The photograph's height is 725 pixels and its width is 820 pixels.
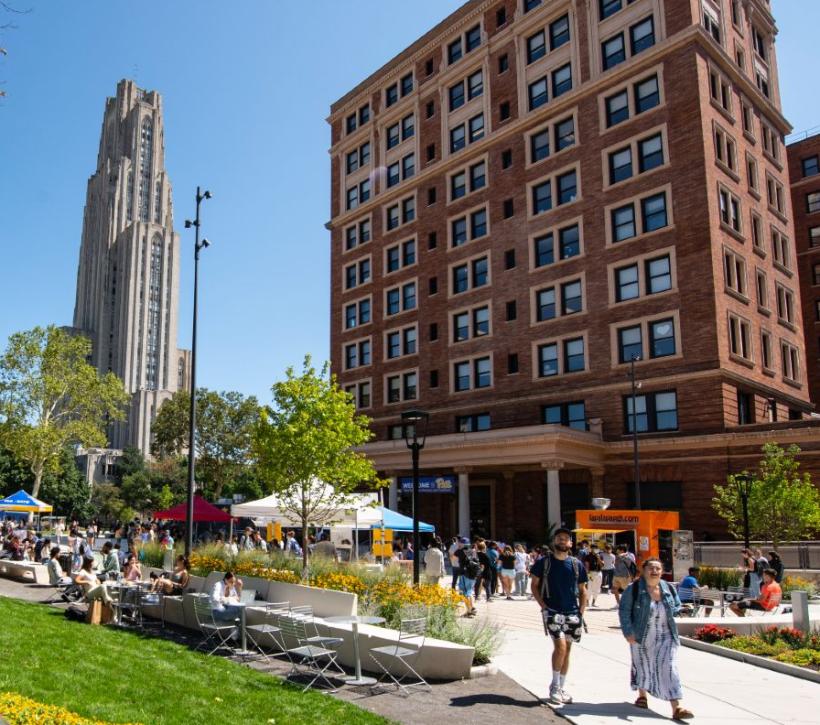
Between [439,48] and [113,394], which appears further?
[439,48]

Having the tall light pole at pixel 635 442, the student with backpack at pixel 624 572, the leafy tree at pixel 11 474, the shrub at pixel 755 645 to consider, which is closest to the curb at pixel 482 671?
the shrub at pixel 755 645

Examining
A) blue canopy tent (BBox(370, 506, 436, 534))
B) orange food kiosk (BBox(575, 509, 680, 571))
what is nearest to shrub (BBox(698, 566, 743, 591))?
orange food kiosk (BBox(575, 509, 680, 571))

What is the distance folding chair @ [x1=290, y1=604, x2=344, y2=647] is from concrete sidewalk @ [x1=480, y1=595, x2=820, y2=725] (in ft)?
8.94

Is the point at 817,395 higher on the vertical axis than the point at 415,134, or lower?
lower

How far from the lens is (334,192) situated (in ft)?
189

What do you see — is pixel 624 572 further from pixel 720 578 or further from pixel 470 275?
pixel 470 275

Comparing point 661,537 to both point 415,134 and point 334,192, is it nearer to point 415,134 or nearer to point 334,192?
point 415,134

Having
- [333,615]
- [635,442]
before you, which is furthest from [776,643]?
[635,442]

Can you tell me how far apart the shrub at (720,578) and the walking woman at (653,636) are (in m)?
16.0

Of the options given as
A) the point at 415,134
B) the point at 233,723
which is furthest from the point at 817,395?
the point at 233,723

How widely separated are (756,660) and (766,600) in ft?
16.8

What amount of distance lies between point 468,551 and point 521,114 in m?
30.4

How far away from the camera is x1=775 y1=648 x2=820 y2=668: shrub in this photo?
39.7 feet

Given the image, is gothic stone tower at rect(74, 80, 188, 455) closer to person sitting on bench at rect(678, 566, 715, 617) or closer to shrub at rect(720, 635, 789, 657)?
person sitting on bench at rect(678, 566, 715, 617)
